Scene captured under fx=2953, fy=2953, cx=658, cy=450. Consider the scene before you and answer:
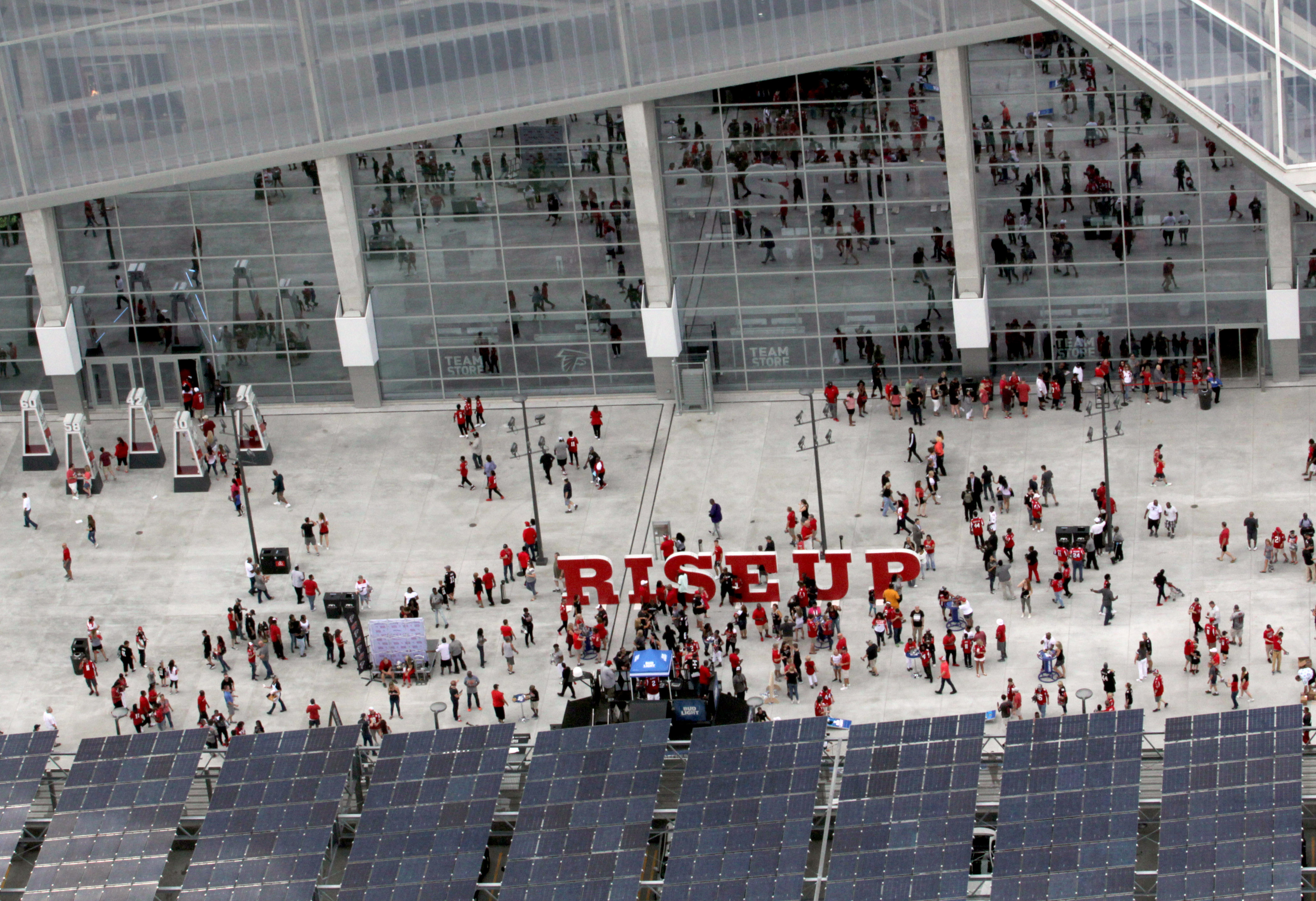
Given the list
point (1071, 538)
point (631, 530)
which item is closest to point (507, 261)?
point (631, 530)

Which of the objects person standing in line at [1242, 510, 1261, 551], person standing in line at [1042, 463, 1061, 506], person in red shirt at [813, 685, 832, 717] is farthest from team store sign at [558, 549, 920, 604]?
person standing in line at [1242, 510, 1261, 551]

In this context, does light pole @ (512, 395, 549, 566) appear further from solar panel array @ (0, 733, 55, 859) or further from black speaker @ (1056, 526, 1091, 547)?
solar panel array @ (0, 733, 55, 859)

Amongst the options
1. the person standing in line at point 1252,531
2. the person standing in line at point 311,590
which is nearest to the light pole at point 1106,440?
the person standing in line at point 1252,531

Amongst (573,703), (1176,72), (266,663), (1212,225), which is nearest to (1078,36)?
(1176,72)

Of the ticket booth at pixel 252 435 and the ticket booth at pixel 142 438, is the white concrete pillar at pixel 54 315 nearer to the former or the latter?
the ticket booth at pixel 142 438

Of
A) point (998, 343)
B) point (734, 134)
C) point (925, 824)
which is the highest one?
point (734, 134)

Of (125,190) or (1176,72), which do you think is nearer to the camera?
(1176,72)

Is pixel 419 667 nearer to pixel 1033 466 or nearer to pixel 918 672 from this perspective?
pixel 918 672
